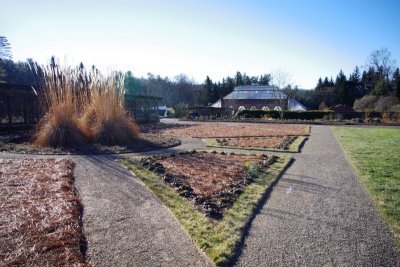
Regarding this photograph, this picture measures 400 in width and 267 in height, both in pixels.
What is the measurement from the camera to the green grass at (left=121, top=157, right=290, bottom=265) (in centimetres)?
274

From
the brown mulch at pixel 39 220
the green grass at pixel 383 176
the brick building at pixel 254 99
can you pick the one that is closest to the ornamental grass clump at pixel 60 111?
the brown mulch at pixel 39 220

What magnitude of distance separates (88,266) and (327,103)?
47.9m

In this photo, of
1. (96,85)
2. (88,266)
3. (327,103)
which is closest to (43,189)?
(88,266)

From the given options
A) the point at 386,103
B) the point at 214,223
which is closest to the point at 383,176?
the point at 214,223

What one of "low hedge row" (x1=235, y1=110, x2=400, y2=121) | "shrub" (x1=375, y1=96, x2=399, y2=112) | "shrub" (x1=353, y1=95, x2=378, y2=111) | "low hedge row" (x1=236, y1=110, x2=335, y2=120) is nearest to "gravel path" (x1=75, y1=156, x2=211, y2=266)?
"low hedge row" (x1=235, y1=110, x2=400, y2=121)

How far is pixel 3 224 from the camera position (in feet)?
10.1

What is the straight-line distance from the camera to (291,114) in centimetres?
2844

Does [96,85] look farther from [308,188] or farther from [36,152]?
[308,188]

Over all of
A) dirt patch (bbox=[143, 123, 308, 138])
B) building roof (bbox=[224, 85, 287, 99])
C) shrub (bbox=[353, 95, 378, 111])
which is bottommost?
dirt patch (bbox=[143, 123, 308, 138])

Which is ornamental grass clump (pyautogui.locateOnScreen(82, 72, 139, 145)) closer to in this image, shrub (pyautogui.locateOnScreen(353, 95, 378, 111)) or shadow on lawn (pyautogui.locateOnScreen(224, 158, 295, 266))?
shadow on lawn (pyautogui.locateOnScreen(224, 158, 295, 266))

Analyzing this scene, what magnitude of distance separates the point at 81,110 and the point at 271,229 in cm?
742

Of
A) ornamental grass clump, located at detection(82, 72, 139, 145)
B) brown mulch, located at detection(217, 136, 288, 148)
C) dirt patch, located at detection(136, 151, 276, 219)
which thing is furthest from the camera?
brown mulch, located at detection(217, 136, 288, 148)

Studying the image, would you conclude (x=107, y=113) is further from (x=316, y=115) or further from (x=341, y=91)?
(x=341, y=91)

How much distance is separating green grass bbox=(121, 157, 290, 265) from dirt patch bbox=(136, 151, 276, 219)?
0.39 feet
